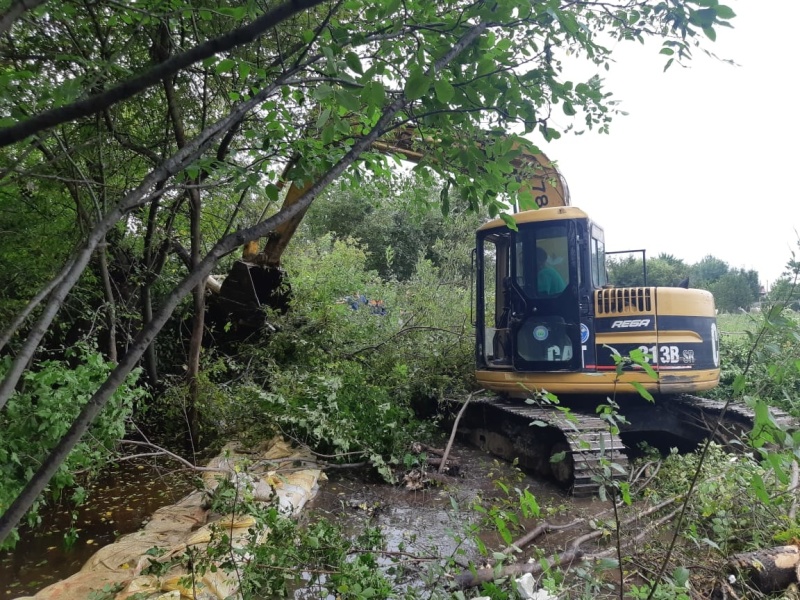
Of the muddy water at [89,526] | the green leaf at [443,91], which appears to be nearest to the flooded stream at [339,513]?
the muddy water at [89,526]

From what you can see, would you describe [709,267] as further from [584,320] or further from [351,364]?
[351,364]

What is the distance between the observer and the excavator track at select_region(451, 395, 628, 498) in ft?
15.1

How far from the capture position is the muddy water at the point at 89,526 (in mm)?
3039

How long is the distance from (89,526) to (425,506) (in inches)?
99.1

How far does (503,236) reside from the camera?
20.1 feet

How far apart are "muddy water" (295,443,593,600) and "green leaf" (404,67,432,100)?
8.23 ft

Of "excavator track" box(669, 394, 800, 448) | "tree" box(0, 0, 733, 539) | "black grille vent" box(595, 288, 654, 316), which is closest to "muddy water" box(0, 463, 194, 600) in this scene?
"tree" box(0, 0, 733, 539)

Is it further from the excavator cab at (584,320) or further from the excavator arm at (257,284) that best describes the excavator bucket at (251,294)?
the excavator cab at (584,320)

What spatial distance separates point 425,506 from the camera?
14.4ft

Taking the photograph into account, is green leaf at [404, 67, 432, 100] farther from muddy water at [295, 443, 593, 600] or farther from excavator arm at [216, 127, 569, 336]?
excavator arm at [216, 127, 569, 336]

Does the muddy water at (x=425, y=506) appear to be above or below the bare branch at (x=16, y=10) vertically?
below

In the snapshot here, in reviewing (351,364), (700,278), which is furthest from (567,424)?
(700,278)

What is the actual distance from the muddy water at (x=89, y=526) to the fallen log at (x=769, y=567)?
3522 millimetres

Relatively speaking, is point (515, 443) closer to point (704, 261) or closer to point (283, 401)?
point (283, 401)
